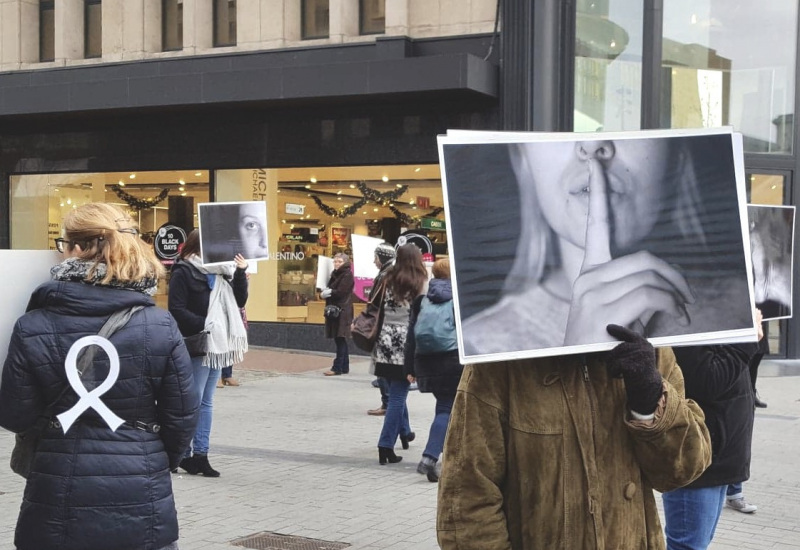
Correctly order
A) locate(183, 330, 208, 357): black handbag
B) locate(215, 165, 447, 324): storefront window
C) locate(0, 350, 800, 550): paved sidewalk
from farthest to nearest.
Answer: locate(215, 165, 447, 324): storefront window < locate(183, 330, 208, 357): black handbag < locate(0, 350, 800, 550): paved sidewalk

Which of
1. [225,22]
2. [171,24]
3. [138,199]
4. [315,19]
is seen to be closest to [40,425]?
[315,19]

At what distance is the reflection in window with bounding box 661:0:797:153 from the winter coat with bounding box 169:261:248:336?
422 inches

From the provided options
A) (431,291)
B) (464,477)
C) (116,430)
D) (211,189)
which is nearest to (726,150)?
(464,477)

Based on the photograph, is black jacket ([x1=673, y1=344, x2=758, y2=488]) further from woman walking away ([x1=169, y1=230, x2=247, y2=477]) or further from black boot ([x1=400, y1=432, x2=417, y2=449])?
black boot ([x1=400, y1=432, x2=417, y2=449])

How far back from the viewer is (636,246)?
272 cm

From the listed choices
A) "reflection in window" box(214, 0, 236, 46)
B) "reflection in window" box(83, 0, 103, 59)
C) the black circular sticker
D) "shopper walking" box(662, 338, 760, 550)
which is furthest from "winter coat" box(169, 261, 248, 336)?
"reflection in window" box(83, 0, 103, 59)

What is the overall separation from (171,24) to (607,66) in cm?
834

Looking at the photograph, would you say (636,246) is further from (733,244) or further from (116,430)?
(116,430)

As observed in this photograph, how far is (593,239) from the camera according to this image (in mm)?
2689

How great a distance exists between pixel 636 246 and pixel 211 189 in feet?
55.8

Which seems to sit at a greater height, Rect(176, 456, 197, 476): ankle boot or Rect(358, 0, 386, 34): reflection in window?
Rect(358, 0, 386, 34): reflection in window

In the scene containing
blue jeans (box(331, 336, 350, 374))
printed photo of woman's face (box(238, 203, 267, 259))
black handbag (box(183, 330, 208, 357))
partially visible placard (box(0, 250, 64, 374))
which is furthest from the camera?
blue jeans (box(331, 336, 350, 374))

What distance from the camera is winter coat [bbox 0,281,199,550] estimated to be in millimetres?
3473

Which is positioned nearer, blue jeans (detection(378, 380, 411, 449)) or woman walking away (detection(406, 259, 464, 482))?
woman walking away (detection(406, 259, 464, 482))
